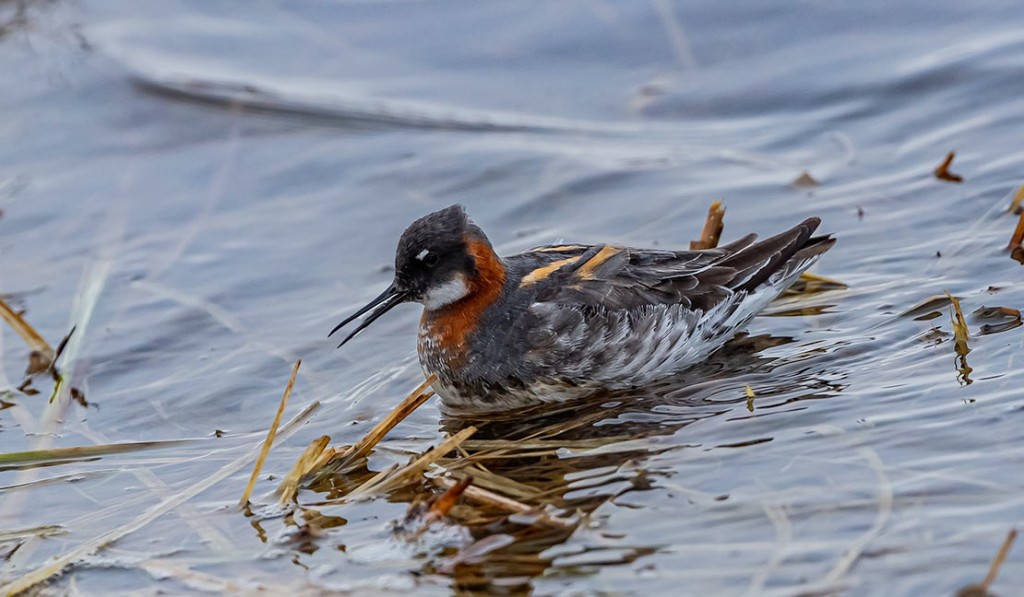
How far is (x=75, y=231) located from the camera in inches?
339

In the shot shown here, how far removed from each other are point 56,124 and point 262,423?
17.4 feet

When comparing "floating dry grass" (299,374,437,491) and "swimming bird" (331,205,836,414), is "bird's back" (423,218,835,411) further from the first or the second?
"floating dry grass" (299,374,437,491)

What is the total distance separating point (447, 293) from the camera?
20.0 ft

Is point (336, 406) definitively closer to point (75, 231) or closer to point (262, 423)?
point (262, 423)

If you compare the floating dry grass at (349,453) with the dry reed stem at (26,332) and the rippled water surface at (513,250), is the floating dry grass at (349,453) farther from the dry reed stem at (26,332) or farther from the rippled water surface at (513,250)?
the dry reed stem at (26,332)

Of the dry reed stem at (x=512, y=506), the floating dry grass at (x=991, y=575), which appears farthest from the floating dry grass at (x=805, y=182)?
the floating dry grass at (x=991, y=575)

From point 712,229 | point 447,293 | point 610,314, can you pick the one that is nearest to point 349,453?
point 447,293

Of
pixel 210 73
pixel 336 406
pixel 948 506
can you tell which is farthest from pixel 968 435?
pixel 210 73

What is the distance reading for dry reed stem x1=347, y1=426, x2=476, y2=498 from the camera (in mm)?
5066

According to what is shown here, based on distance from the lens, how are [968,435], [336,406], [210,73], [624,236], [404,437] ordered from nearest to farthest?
1. [968,435]
2. [404,437]
3. [336,406]
4. [624,236]
5. [210,73]

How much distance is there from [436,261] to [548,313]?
22.9 inches

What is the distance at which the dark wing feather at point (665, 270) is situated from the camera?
621 cm

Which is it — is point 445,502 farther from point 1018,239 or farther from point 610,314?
point 1018,239

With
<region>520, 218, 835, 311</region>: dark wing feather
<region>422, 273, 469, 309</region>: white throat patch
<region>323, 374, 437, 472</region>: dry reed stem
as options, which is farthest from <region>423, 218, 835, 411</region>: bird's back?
<region>323, 374, 437, 472</region>: dry reed stem
